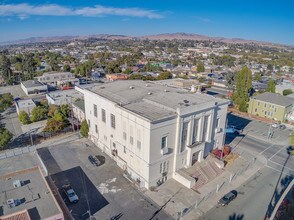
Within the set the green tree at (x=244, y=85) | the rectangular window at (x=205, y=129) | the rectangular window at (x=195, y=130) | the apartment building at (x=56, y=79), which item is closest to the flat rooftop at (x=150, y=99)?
the rectangular window at (x=195, y=130)

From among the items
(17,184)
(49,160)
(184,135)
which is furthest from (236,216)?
(49,160)

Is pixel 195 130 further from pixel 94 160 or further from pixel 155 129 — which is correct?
pixel 94 160

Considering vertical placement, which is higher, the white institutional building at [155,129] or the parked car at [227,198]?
the white institutional building at [155,129]

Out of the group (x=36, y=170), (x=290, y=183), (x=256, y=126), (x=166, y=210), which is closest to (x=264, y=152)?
(x=290, y=183)

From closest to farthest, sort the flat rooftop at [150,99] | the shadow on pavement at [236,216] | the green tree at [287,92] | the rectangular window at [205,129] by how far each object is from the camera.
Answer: the shadow on pavement at [236,216], the flat rooftop at [150,99], the rectangular window at [205,129], the green tree at [287,92]

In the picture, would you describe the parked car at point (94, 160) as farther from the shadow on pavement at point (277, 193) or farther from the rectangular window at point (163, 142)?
the shadow on pavement at point (277, 193)

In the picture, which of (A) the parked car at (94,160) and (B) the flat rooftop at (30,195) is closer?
(B) the flat rooftop at (30,195)

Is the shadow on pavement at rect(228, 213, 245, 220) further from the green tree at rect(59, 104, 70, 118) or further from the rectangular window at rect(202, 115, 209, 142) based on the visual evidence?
the green tree at rect(59, 104, 70, 118)

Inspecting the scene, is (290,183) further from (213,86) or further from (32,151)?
(213,86)
